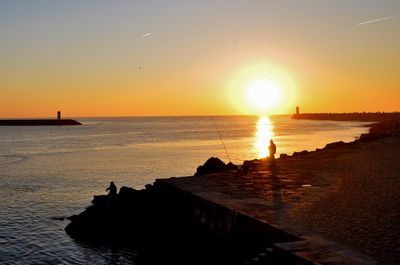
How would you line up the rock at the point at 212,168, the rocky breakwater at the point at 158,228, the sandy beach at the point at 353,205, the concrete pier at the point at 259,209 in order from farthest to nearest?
the rock at the point at 212,168 → the rocky breakwater at the point at 158,228 → the sandy beach at the point at 353,205 → the concrete pier at the point at 259,209

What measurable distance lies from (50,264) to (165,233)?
4020mm

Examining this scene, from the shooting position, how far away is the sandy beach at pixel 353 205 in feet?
29.4

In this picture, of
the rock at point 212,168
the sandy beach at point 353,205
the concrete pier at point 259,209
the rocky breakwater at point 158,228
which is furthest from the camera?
the rock at point 212,168

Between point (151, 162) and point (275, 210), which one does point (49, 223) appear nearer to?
point (275, 210)

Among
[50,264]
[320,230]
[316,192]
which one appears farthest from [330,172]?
[50,264]

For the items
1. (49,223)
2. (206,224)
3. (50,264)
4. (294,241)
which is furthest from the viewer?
(49,223)

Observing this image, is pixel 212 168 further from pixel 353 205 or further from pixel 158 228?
pixel 353 205

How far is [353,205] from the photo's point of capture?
11.8 metres

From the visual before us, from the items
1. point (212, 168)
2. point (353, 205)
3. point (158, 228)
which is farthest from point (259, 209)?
point (212, 168)

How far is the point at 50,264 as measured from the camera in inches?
587

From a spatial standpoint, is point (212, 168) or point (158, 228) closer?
point (158, 228)

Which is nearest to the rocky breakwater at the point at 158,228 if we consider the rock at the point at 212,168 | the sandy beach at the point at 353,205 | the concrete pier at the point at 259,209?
the rock at the point at 212,168

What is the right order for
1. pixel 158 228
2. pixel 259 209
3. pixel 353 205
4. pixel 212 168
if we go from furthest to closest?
pixel 212 168 < pixel 158 228 < pixel 259 209 < pixel 353 205

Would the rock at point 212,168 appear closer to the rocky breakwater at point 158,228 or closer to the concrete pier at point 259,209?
the rocky breakwater at point 158,228
